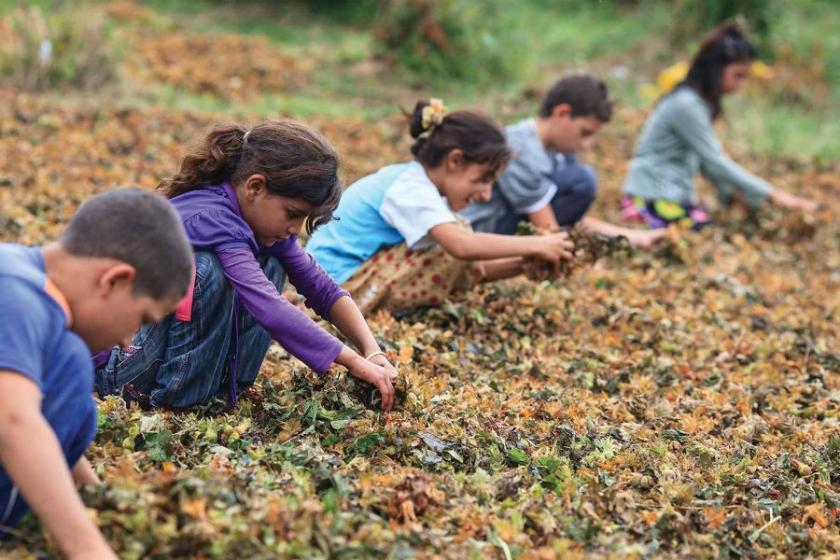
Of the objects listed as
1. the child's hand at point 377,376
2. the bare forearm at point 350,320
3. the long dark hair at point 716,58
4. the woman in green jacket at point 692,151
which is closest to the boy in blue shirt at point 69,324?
the child's hand at point 377,376

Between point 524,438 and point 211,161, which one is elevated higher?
point 211,161

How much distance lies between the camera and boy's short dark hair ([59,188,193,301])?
226 cm

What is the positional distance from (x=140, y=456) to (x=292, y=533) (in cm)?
66

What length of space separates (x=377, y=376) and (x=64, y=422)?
48.2 inches

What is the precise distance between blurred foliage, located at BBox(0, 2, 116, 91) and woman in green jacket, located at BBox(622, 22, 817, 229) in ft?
16.5

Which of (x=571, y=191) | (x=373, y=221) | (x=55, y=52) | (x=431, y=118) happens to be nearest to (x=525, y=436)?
(x=373, y=221)

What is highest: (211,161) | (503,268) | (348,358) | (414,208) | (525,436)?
(211,161)

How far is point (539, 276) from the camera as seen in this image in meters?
4.96

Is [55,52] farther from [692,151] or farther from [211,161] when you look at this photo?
[211,161]

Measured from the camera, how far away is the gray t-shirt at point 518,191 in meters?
5.64

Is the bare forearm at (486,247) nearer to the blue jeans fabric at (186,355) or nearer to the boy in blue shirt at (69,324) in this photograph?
the blue jeans fabric at (186,355)

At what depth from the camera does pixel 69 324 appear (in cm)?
229

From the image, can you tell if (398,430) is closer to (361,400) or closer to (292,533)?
(361,400)

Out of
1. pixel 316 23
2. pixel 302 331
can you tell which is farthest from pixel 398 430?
pixel 316 23
